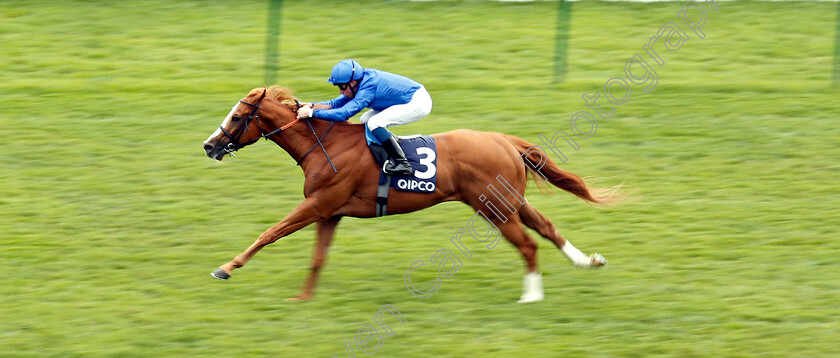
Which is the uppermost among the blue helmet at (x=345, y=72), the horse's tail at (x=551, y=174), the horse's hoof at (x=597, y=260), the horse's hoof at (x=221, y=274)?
the blue helmet at (x=345, y=72)

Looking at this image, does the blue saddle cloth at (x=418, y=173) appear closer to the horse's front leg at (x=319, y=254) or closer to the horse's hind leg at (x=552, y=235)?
the horse's front leg at (x=319, y=254)

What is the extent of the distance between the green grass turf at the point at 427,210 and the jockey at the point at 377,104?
1250mm

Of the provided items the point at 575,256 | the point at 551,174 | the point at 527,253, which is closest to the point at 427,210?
the point at 551,174

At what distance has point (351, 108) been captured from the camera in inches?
292

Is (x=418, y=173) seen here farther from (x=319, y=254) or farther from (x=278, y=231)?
(x=278, y=231)

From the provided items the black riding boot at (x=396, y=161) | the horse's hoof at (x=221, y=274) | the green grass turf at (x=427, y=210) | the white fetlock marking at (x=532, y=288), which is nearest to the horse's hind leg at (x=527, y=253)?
the white fetlock marking at (x=532, y=288)

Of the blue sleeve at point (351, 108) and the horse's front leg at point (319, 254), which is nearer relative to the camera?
the blue sleeve at point (351, 108)

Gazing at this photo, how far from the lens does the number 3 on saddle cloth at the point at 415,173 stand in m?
7.55

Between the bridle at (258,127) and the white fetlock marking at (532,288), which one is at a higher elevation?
the bridle at (258,127)

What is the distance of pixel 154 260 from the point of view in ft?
27.8

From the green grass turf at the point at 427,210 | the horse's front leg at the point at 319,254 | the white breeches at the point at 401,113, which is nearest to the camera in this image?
the green grass turf at the point at 427,210

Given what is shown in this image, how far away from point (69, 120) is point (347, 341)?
6.49 metres

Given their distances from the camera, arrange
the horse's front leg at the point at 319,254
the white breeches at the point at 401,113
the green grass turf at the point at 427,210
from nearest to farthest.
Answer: the green grass turf at the point at 427,210 → the white breeches at the point at 401,113 → the horse's front leg at the point at 319,254

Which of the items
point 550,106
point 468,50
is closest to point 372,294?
point 550,106
